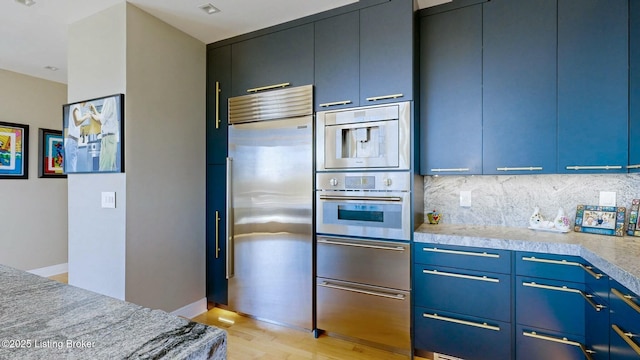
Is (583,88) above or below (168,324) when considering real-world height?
above

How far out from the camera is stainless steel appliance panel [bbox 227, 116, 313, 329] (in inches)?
101

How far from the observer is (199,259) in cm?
303

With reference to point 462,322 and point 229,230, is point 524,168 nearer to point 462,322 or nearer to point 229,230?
point 462,322

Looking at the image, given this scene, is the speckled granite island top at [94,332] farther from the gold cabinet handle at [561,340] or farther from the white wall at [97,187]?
the gold cabinet handle at [561,340]

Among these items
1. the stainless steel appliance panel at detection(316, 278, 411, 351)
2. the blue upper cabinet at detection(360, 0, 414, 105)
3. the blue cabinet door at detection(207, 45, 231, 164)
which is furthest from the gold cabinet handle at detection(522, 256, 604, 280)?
the blue cabinet door at detection(207, 45, 231, 164)

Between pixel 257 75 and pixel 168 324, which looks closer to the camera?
pixel 168 324

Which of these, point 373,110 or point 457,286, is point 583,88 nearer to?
point 373,110

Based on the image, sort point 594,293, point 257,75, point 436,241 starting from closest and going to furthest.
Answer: point 594,293 < point 436,241 < point 257,75

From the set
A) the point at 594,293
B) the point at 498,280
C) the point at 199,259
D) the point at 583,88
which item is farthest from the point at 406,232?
the point at 199,259

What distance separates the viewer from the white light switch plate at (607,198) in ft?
7.02

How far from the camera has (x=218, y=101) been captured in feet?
9.87

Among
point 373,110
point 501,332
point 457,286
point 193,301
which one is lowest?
point 193,301

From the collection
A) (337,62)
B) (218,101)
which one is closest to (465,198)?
(337,62)

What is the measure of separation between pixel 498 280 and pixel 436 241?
1.41 ft
